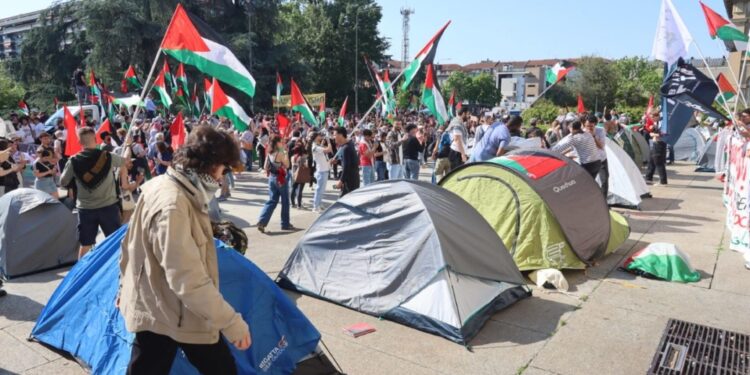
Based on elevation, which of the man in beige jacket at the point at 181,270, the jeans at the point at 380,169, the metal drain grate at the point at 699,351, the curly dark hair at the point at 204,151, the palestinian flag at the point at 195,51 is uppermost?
the palestinian flag at the point at 195,51

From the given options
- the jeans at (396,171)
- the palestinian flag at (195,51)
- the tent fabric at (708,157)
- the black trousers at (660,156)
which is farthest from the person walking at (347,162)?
the tent fabric at (708,157)

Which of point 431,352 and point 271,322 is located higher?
point 271,322

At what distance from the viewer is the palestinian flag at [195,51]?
6.43m

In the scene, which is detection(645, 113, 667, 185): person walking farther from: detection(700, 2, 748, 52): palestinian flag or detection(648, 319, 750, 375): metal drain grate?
detection(648, 319, 750, 375): metal drain grate

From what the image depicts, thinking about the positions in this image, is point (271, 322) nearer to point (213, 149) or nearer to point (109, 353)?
point (109, 353)

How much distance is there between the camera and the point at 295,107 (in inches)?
561

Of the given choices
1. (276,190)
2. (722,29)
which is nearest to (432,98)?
(722,29)

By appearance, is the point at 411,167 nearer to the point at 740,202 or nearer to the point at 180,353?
the point at 740,202

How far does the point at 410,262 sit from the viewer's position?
194 inches

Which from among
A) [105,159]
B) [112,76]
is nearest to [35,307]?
[105,159]

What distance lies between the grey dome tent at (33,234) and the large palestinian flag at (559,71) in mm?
12859

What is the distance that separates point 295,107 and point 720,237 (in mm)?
10133

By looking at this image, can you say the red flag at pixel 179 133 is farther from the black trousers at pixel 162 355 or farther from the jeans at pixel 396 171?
the black trousers at pixel 162 355

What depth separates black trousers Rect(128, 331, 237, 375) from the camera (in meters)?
2.51
